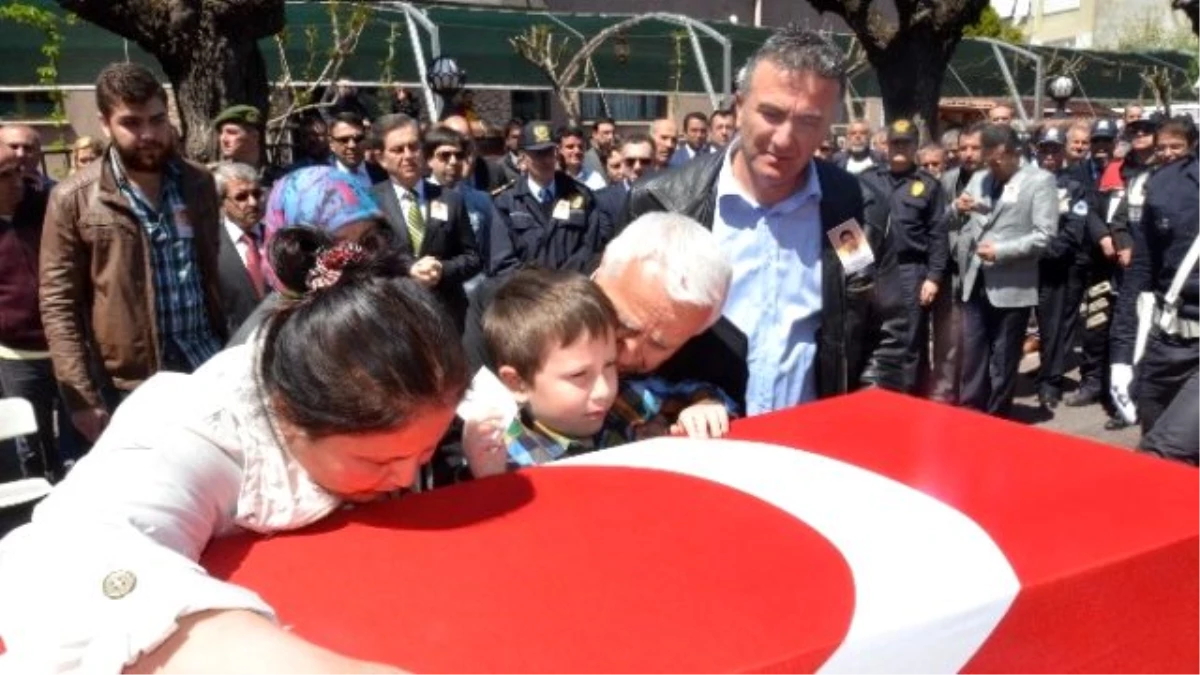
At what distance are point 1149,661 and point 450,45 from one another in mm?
14576

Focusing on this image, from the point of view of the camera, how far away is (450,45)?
15086mm

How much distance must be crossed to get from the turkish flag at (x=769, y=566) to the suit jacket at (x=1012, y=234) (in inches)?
188

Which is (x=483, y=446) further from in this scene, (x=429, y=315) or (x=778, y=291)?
(x=778, y=291)

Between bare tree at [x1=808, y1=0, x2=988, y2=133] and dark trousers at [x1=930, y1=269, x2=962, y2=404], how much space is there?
8070mm

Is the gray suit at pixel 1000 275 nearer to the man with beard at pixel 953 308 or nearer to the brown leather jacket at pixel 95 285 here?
the man with beard at pixel 953 308

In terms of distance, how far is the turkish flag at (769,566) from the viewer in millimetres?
1117

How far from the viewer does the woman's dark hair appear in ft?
3.79

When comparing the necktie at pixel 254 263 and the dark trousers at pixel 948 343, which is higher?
the necktie at pixel 254 263

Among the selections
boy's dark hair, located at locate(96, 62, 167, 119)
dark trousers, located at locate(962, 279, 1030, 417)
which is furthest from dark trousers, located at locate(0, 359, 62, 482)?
dark trousers, located at locate(962, 279, 1030, 417)

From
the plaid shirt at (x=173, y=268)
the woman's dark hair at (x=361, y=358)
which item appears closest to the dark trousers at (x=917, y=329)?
the plaid shirt at (x=173, y=268)

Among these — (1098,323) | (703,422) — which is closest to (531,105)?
(1098,323)

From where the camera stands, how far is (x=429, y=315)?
121 centimetres

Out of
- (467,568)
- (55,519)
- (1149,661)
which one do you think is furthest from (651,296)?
(55,519)

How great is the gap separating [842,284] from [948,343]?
4.25 m
